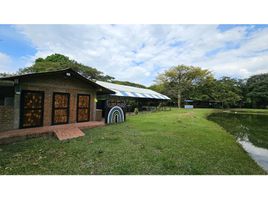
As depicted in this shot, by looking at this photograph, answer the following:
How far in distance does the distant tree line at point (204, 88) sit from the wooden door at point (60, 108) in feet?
84.6

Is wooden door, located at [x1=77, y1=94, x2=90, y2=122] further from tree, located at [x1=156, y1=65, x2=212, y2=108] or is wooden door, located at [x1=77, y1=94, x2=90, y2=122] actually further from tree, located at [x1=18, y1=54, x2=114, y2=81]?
tree, located at [x1=156, y1=65, x2=212, y2=108]

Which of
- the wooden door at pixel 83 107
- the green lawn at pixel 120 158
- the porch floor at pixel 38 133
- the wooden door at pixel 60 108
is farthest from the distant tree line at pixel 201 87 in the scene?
the green lawn at pixel 120 158

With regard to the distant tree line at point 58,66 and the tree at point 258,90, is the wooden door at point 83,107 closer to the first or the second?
the distant tree line at point 58,66

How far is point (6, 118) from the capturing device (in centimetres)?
622

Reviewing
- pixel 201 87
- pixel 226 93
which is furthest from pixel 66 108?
pixel 226 93

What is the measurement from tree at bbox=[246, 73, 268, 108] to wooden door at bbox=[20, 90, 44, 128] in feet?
133

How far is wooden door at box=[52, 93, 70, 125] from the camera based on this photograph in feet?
25.0

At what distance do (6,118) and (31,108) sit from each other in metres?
0.92

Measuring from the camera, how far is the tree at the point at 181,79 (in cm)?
3172

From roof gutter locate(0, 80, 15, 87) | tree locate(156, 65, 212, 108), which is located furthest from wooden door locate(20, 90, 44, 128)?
tree locate(156, 65, 212, 108)
